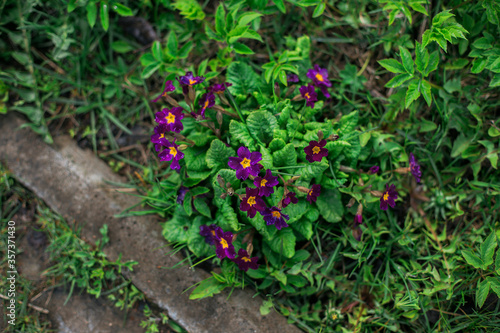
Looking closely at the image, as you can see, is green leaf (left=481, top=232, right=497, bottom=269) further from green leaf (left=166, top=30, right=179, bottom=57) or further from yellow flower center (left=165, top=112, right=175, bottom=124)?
green leaf (left=166, top=30, right=179, bottom=57)

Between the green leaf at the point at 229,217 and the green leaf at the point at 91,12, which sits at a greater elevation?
the green leaf at the point at 91,12

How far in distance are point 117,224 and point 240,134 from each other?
46.4 inches

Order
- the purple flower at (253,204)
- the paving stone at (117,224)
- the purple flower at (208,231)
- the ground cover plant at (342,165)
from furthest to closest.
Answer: the paving stone at (117,224) < the purple flower at (208,231) < the ground cover plant at (342,165) < the purple flower at (253,204)

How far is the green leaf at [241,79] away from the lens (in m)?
2.32

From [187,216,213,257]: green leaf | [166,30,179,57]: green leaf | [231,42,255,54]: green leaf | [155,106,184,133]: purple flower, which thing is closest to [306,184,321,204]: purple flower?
[187,216,213,257]: green leaf

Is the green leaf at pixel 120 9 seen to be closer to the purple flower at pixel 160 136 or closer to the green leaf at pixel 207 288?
the purple flower at pixel 160 136

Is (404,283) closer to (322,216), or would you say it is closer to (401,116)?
(322,216)

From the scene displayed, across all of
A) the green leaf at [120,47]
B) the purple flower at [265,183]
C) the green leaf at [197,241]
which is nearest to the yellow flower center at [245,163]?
the purple flower at [265,183]

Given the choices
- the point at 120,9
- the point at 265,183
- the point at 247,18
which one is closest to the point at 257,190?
the point at 265,183

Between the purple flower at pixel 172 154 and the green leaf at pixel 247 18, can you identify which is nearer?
the purple flower at pixel 172 154

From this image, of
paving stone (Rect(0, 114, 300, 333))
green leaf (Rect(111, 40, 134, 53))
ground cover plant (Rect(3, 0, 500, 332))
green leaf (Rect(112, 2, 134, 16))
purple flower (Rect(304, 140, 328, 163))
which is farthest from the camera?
green leaf (Rect(111, 40, 134, 53))

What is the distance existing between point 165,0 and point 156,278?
6.52 feet

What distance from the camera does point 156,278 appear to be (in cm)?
240

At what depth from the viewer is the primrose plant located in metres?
2.01
